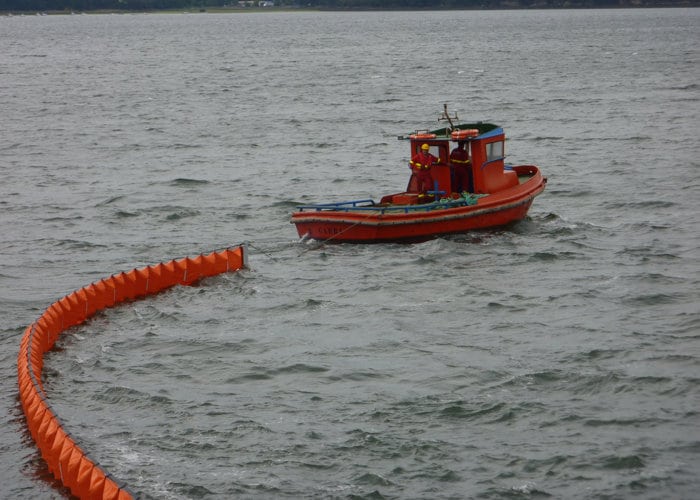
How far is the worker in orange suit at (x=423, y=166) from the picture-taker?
3106 cm

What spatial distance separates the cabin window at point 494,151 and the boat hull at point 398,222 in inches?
48.9

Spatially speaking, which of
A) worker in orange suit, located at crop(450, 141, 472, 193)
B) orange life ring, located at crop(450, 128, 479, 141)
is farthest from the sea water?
orange life ring, located at crop(450, 128, 479, 141)

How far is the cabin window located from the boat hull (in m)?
1.24

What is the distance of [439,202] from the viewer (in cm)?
3061

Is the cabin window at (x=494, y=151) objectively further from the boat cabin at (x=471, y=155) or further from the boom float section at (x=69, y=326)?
the boom float section at (x=69, y=326)

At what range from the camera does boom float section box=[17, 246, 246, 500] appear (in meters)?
16.6

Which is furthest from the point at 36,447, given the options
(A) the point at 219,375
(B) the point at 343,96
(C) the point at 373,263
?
(B) the point at 343,96

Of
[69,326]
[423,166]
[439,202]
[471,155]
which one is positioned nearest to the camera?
[69,326]

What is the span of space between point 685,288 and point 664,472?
35.2ft

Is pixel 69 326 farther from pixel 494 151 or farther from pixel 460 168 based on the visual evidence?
pixel 494 151

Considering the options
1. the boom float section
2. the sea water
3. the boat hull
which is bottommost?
the sea water

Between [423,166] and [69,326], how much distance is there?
445 inches

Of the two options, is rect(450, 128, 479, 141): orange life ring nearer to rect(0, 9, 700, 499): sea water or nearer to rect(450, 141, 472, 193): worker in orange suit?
rect(450, 141, 472, 193): worker in orange suit

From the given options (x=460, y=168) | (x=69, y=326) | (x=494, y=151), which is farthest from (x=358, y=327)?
(x=494, y=151)
